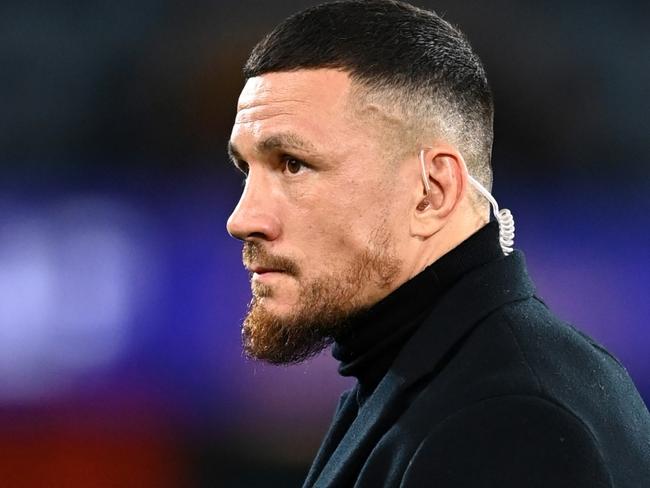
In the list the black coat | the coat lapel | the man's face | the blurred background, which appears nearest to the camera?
the black coat

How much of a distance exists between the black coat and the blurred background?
5.06 ft

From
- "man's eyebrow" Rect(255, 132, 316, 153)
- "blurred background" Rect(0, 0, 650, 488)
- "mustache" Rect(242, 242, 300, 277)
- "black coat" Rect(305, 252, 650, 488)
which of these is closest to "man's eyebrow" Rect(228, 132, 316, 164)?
"man's eyebrow" Rect(255, 132, 316, 153)

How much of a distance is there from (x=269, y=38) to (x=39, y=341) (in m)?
1.76

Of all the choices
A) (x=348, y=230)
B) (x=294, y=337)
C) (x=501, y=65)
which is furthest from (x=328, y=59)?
(x=501, y=65)

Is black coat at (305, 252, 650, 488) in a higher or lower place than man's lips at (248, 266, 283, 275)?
lower

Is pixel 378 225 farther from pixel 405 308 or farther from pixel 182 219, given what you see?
pixel 182 219

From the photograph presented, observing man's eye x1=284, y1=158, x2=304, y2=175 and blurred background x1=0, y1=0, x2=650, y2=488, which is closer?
man's eye x1=284, y1=158, x2=304, y2=175

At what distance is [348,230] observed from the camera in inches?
46.9

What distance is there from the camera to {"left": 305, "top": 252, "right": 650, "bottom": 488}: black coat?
900mm

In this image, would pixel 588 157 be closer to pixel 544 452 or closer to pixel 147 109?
pixel 147 109

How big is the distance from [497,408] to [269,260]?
387 millimetres

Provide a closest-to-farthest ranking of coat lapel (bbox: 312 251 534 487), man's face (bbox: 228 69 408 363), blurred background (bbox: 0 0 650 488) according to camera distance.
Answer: coat lapel (bbox: 312 251 534 487) < man's face (bbox: 228 69 408 363) < blurred background (bbox: 0 0 650 488)

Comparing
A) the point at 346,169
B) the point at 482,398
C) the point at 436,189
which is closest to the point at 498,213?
the point at 436,189

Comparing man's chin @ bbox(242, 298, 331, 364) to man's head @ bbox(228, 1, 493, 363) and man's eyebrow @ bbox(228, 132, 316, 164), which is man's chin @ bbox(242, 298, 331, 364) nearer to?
man's head @ bbox(228, 1, 493, 363)
